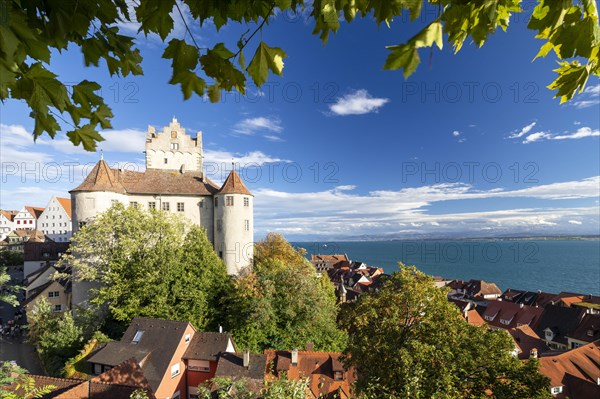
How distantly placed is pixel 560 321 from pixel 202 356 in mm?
47748

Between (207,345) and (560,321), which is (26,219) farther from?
(560,321)

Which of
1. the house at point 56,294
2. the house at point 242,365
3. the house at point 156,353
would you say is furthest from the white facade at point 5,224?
the house at point 242,365

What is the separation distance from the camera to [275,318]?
23.2 meters

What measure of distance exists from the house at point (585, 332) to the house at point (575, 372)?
8188 millimetres

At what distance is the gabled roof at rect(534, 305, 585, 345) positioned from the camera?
40750 mm

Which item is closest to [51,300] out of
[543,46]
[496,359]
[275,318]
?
[275,318]

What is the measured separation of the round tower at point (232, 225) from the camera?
92.5 feet

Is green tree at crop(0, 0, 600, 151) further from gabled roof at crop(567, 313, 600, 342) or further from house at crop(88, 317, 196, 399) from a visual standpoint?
gabled roof at crop(567, 313, 600, 342)

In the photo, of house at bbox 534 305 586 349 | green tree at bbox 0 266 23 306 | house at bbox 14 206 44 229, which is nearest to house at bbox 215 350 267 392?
green tree at bbox 0 266 23 306

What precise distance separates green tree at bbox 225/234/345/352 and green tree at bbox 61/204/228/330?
6.69 feet

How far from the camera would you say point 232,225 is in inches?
1111

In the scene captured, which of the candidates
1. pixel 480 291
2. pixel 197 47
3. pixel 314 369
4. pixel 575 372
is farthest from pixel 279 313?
pixel 480 291

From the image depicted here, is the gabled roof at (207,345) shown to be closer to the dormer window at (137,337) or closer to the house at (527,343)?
the dormer window at (137,337)

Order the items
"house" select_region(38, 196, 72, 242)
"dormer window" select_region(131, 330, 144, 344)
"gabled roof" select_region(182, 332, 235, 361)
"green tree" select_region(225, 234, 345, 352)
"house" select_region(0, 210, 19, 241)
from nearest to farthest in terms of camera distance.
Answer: "dormer window" select_region(131, 330, 144, 344), "gabled roof" select_region(182, 332, 235, 361), "green tree" select_region(225, 234, 345, 352), "house" select_region(38, 196, 72, 242), "house" select_region(0, 210, 19, 241)
